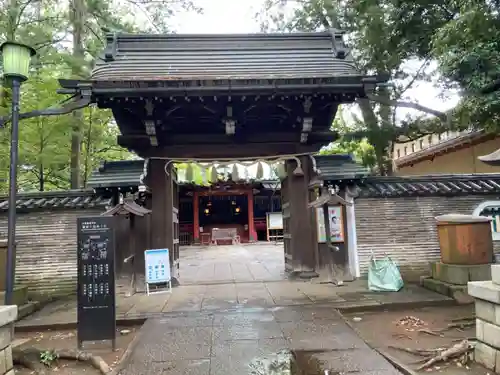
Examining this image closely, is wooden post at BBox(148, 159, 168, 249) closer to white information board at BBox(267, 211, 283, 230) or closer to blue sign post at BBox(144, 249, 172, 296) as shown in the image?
blue sign post at BBox(144, 249, 172, 296)

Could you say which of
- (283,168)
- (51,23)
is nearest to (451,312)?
(283,168)

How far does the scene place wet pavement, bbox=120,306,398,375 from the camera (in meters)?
3.98

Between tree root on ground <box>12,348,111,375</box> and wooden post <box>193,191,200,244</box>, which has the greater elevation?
wooden post <box>193,191,200,244</box>

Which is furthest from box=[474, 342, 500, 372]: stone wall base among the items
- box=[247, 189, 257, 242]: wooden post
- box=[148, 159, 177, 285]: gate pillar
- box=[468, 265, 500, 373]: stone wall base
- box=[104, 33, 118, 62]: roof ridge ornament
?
box=[247, 189, 257, 242]: wooden post

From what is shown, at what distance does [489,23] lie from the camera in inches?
265

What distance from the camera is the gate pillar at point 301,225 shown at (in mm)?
8672

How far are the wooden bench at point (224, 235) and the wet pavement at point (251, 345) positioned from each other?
16731 millimetres

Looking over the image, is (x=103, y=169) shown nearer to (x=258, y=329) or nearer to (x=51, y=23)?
(x=258, y=329)

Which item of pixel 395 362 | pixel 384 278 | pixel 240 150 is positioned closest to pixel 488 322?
pixel 395 362

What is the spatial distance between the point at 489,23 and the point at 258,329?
6.82m

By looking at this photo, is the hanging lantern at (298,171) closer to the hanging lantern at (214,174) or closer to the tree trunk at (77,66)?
the hanging lantern at (214,174)

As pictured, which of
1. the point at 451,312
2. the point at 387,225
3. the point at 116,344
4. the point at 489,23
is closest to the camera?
the point at 116,344

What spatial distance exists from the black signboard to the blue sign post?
9.69ft

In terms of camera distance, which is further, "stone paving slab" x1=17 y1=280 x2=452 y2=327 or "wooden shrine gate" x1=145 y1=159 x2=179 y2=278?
"wooden shrine gate" x1=145 y1=159 x2=179 y2=278
